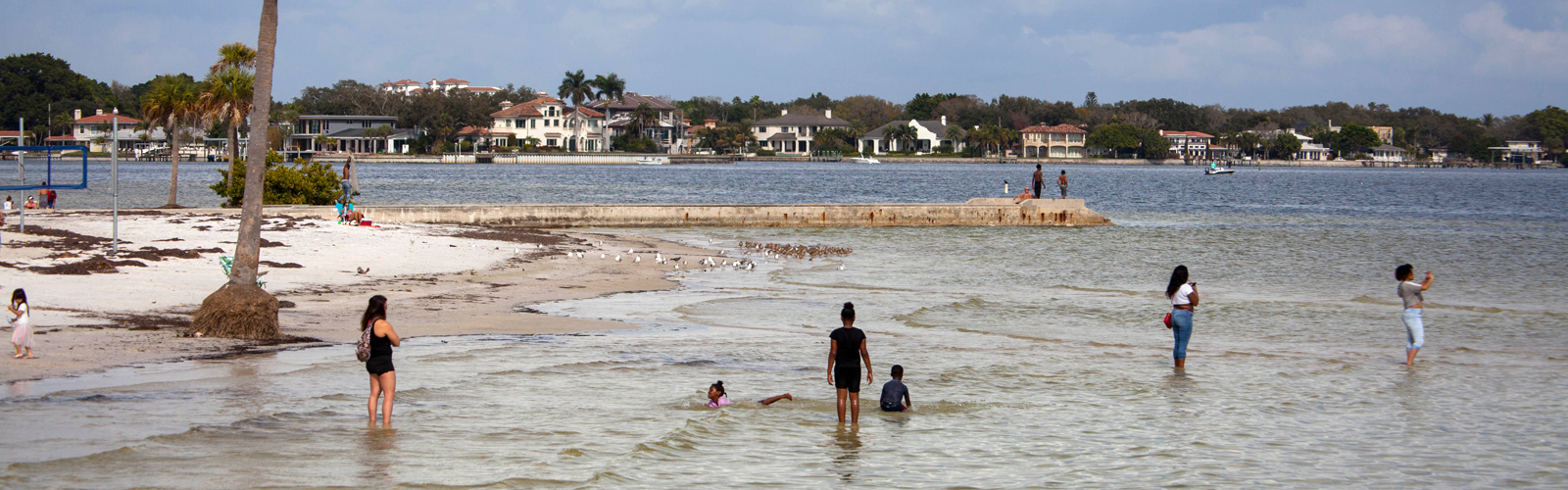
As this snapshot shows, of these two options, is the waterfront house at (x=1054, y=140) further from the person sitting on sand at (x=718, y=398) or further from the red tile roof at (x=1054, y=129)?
the person sitting on sand at (x=718, y=398)

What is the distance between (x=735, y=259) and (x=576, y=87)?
131 meters

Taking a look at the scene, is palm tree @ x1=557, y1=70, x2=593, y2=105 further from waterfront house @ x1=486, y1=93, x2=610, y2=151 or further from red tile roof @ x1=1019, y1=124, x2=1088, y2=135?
red tile roof @ x1=1019, y1=124, x2=1088, y2=135

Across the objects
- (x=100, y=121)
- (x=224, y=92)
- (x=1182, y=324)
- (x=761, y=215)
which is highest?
(x=100, y=121)

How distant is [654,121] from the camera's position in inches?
6422

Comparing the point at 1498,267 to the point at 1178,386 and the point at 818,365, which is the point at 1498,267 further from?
the point at 818,365

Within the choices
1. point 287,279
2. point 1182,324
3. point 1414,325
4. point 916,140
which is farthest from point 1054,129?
point 1182,324

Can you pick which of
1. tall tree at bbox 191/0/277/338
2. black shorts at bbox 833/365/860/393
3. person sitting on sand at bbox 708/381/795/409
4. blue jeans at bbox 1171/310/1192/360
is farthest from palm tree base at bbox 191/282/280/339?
blue jeans at bbox 1171/310/1192/360

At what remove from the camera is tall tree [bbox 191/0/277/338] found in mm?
13562

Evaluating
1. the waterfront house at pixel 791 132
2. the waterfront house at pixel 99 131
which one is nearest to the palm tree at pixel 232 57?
the waterfront house at pixel 99 131

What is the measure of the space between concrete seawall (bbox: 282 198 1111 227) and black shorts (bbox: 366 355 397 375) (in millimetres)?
25873

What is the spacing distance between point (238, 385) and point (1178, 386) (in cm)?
1013

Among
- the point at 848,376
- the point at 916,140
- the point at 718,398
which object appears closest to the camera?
the point at 848,376

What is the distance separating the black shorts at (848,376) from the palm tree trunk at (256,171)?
26.4 ft

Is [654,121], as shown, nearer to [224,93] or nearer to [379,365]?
[224,93]
